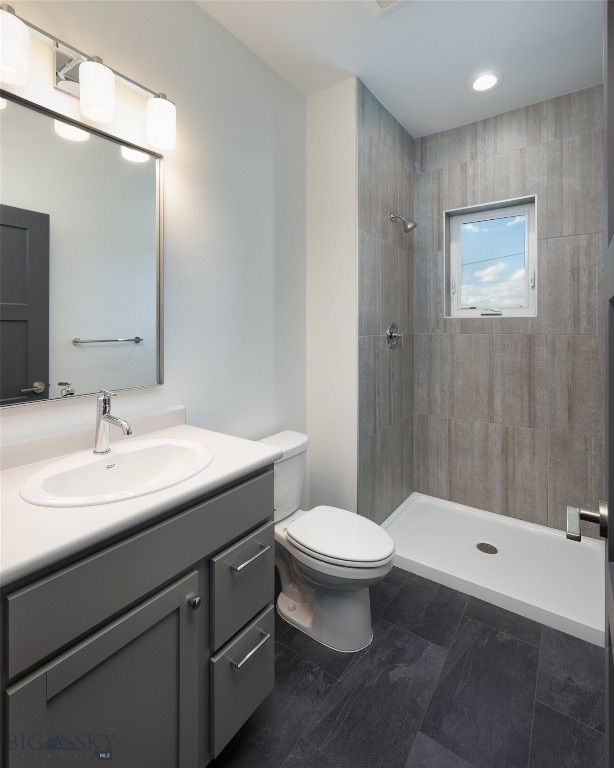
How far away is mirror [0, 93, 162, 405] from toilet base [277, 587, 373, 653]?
1141mm

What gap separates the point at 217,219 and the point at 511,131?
1883mm

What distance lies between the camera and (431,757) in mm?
1193

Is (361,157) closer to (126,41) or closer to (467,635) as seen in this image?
(126,41)

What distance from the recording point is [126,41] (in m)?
1.34

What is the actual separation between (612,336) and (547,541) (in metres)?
2.18

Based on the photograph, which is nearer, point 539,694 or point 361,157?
point 539,694

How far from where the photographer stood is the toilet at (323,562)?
1.49 metres

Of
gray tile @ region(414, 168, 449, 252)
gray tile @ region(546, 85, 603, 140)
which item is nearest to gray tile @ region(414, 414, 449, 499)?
gray tile @ region(414, 168, 449, 252)

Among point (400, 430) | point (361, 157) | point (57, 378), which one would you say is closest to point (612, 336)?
point (57, 378)

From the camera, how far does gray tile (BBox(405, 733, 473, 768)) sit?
117cm

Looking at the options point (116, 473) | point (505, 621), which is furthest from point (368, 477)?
point (116, 473)

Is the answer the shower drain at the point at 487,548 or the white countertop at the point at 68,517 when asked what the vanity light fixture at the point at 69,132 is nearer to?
the white countertop at the point at 68,517

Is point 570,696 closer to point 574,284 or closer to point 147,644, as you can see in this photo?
point 147,644

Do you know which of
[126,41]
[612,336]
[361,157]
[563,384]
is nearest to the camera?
[612,336]
